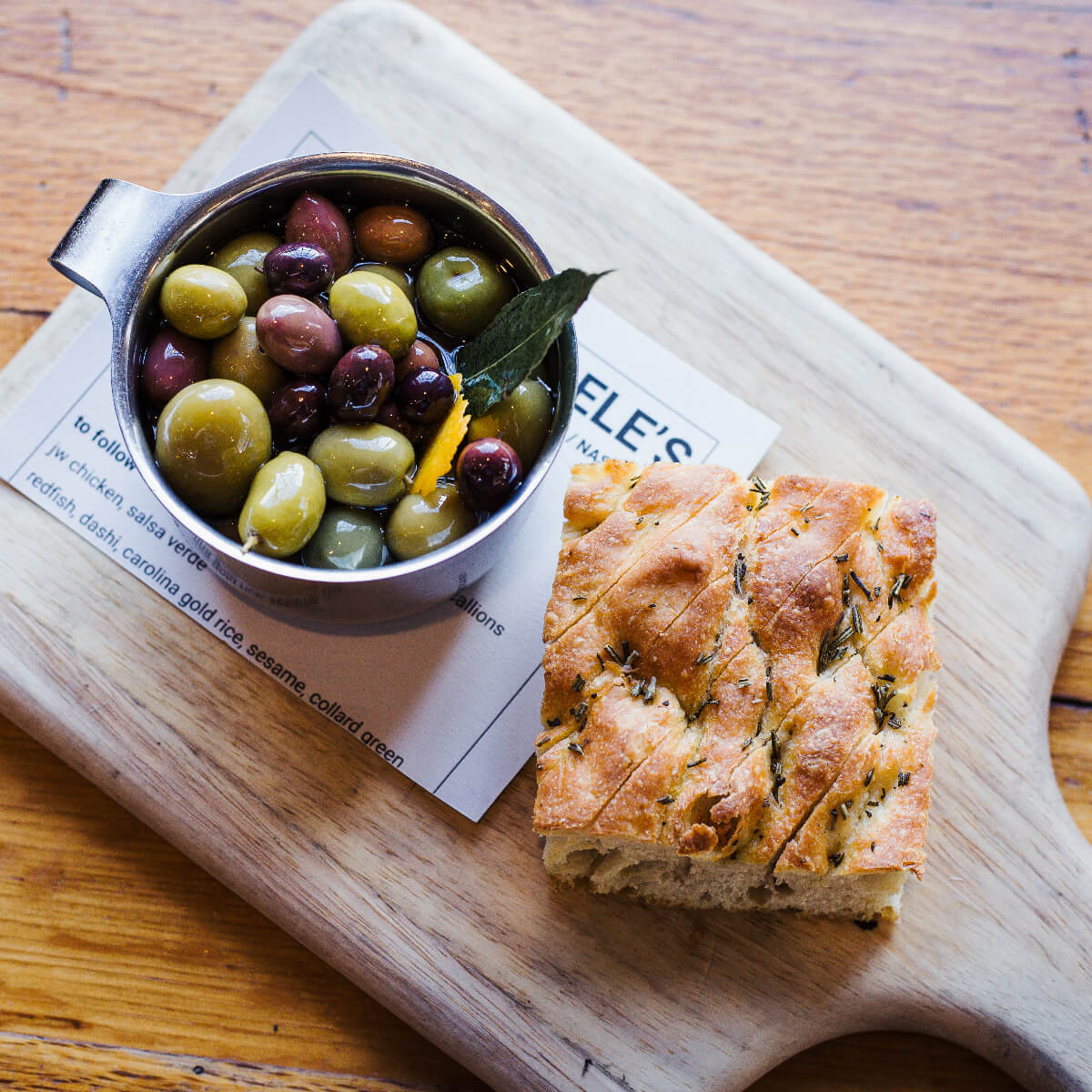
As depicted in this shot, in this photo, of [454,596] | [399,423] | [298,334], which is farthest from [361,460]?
[454,596]

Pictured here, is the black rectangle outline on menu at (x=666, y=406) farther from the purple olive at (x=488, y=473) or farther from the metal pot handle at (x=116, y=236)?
the metal pot handle at (x=116, y=236)

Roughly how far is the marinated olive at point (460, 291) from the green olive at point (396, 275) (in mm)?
26

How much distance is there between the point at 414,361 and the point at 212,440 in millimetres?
320

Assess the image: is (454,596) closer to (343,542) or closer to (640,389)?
(343,542)

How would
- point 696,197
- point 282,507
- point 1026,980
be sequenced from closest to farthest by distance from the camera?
point 282,507 < point 1026,980 < point 696,197

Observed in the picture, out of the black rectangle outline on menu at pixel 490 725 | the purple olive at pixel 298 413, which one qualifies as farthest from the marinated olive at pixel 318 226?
the black rectangle outline on menu at pixel 490 725

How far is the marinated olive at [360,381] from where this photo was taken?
1468mm

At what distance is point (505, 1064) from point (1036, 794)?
1.04 meters

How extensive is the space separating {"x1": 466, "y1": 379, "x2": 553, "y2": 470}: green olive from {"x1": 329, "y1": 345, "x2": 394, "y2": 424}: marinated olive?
0.15 metres

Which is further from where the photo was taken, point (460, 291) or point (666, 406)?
point (666, 406)

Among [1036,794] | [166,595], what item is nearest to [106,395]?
[166,595]

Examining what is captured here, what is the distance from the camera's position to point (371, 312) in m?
1.53

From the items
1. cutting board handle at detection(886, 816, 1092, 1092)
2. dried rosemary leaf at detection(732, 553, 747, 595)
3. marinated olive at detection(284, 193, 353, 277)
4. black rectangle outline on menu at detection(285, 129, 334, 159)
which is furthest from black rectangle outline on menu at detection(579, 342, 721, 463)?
cutting board handle at detection(886, 816, 1092, 1092)

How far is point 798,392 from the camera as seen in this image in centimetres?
197
